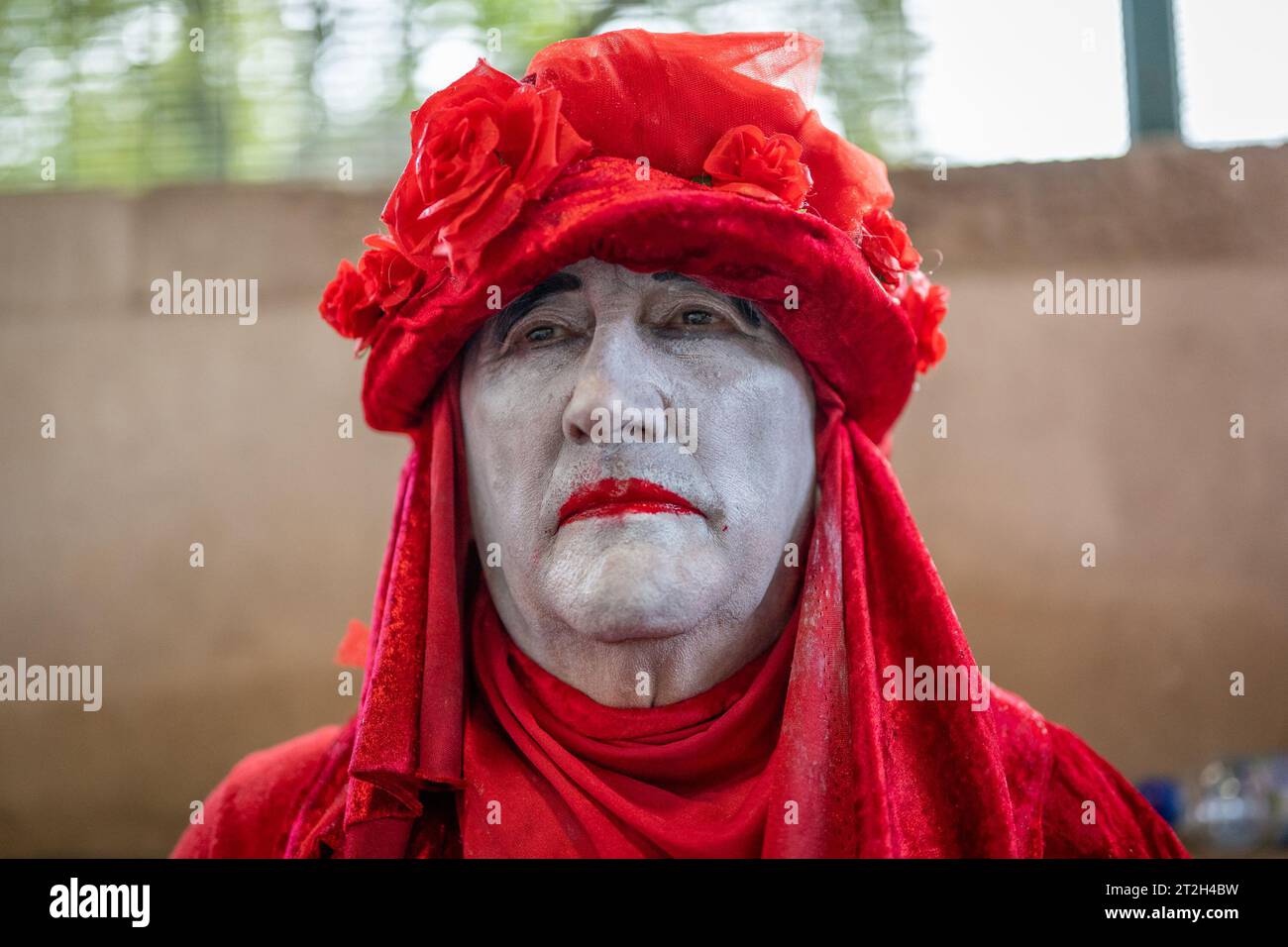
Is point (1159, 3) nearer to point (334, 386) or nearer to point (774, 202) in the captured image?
point (774, 202)

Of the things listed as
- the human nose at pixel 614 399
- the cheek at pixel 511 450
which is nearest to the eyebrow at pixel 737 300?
the human nose at pixel 614 399

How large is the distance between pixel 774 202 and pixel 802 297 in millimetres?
145

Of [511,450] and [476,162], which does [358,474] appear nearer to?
[511,450]

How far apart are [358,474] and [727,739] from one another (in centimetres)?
169

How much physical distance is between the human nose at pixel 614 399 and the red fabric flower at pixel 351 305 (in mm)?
396

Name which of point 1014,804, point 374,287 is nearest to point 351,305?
point 374,287

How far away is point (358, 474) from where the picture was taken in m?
3.00

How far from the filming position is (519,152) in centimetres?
155

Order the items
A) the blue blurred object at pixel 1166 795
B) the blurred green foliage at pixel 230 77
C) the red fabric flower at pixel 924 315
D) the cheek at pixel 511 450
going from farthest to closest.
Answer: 1. the blurred green foliage at pixel 230 77
2. the blue blurred object at pixel 1166 795
3. the red fabric flower at pixel 924 315
4. the cheek at pixel 511 450

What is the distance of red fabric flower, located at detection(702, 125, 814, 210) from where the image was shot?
154 cm

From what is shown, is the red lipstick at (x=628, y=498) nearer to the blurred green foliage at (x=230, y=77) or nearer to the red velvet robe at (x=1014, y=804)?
the red velvet robe at (x=1014, y=804)

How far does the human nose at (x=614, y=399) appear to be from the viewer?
4.92ft

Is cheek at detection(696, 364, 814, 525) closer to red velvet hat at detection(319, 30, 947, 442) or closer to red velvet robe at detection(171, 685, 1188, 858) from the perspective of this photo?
red velvet hat at detection(319, 30, 947, 442)
